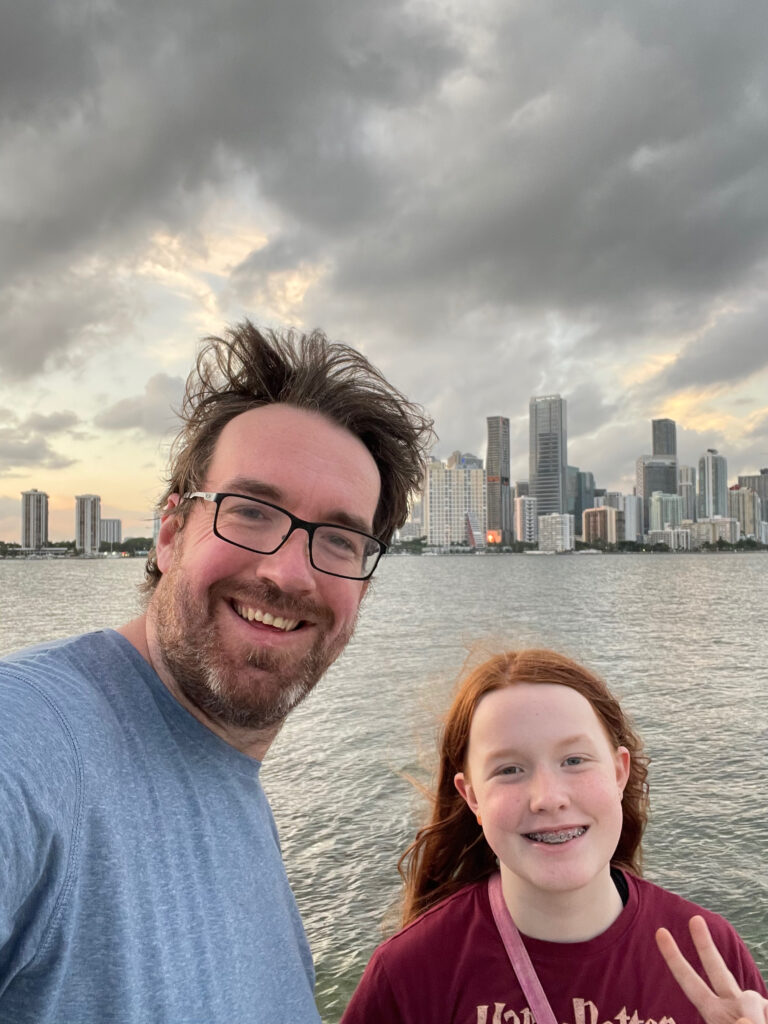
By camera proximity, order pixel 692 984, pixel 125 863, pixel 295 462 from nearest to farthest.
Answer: pixel 125 863, pixel 692 984, pixel 295 462

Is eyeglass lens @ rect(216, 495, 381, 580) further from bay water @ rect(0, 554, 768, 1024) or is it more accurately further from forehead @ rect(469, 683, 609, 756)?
bay water @ rect(0, 554, 768, 1024)

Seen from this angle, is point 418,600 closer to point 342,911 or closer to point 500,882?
point 342,911

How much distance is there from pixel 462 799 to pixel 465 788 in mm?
279

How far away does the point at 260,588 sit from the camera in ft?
7.34

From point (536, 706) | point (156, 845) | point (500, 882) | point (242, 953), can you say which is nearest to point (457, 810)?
point (500, 882)

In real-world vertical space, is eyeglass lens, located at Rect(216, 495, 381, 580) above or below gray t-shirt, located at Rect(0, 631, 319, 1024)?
above

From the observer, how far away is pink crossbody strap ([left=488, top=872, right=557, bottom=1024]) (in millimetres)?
2107

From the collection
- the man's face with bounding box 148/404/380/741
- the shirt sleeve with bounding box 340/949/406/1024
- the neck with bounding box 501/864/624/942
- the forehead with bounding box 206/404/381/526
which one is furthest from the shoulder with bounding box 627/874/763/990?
the forehead with bounding box 206/404/381/526

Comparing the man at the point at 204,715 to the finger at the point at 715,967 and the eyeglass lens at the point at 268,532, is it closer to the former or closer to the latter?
the eyeglass lens at the point at 268,532

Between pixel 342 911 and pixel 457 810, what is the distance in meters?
5.99

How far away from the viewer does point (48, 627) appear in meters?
34.8

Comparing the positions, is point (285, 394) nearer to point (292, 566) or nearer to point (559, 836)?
point (292, 566)

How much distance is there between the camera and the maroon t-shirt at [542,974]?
215 centimetres

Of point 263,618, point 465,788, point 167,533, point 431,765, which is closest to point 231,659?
point 263,618
